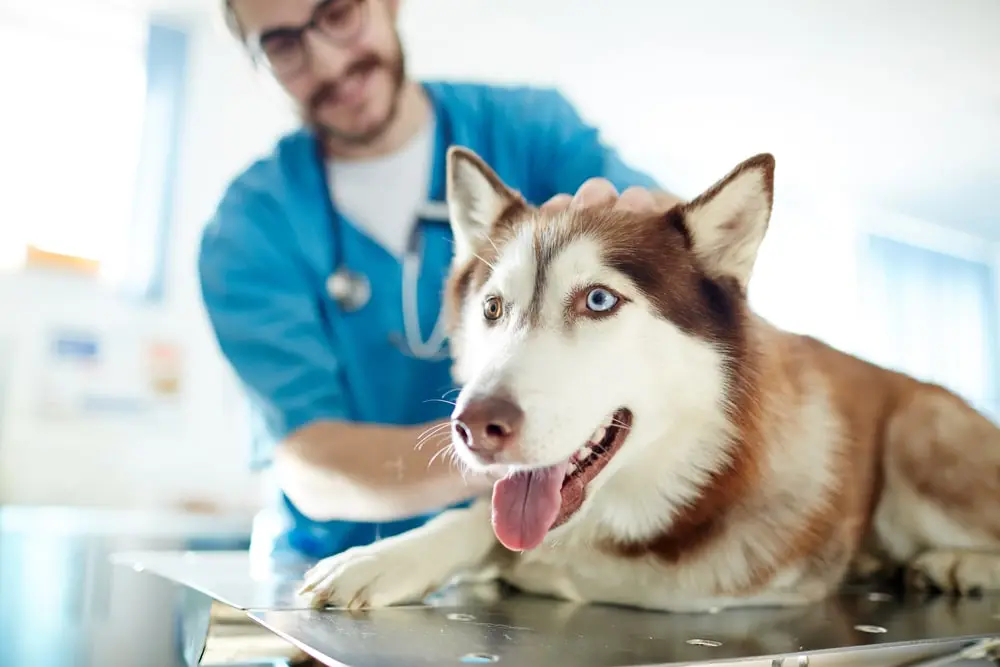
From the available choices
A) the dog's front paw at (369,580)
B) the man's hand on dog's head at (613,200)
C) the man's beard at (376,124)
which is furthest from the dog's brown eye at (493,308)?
the man's beard at (376,124)

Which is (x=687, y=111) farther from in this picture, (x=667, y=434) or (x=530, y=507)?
(x=530, y=507)

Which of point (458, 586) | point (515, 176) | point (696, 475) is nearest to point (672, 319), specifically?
point (696, 475)

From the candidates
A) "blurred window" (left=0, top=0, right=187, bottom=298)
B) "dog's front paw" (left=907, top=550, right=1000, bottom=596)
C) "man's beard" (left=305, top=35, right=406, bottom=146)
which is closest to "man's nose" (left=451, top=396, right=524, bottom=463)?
"dog's front paw" (left=907, top=550, right=1000, bottom=596)

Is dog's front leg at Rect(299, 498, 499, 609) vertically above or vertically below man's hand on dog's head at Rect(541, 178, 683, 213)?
below

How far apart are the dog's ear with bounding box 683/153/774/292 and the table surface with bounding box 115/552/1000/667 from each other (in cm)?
31

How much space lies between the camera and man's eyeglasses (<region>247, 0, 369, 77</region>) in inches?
43.5

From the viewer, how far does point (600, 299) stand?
70 centimetres

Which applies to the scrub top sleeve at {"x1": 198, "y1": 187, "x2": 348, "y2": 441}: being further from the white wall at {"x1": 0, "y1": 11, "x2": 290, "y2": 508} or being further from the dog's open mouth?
the white wall at {"x1": 0, "y1": 11, "x2": 290, "y2": 508}

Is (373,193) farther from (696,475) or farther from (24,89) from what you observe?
(24,89)

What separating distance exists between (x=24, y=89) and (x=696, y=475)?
6.78 feet

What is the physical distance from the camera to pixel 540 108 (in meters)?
1.16

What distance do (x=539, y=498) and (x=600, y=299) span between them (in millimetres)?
185

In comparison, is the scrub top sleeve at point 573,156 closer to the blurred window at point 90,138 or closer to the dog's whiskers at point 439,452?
the dog's whiskers at point 439,452

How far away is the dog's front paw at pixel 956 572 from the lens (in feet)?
2.77
